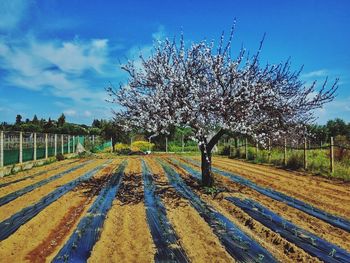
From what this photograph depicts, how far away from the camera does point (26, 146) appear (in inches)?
957

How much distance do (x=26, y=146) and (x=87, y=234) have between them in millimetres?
18040

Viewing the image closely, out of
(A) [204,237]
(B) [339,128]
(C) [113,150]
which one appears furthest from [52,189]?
(B) [339,128]

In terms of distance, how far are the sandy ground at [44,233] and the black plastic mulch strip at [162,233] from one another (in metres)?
1.83

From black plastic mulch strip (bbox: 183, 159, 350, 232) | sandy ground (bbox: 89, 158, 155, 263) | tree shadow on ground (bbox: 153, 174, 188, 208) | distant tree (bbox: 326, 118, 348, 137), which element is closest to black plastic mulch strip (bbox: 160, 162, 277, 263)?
tree shadow on ground (bbox: 153, 174, 188, 208)

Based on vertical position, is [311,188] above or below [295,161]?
below

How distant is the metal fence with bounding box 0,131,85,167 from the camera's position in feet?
67.9

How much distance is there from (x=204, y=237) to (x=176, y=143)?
124ft

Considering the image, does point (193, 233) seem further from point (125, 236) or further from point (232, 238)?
point (125, 236)

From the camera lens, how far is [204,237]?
781cm

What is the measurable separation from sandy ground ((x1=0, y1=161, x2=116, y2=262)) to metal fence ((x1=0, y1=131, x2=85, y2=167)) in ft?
33.1

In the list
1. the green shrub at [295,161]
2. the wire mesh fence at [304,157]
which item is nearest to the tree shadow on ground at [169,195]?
the wire mesh fence at [304,157]

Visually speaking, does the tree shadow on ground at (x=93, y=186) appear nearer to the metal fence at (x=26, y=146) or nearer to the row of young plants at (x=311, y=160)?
the metal fence at (x=26, y=146)

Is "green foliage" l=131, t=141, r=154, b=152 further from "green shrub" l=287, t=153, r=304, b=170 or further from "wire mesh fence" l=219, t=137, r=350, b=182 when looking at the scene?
"green shrub" l=287, t=153, r=304, b=170

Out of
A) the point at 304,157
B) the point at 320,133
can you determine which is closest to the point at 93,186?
the point at 304,157
